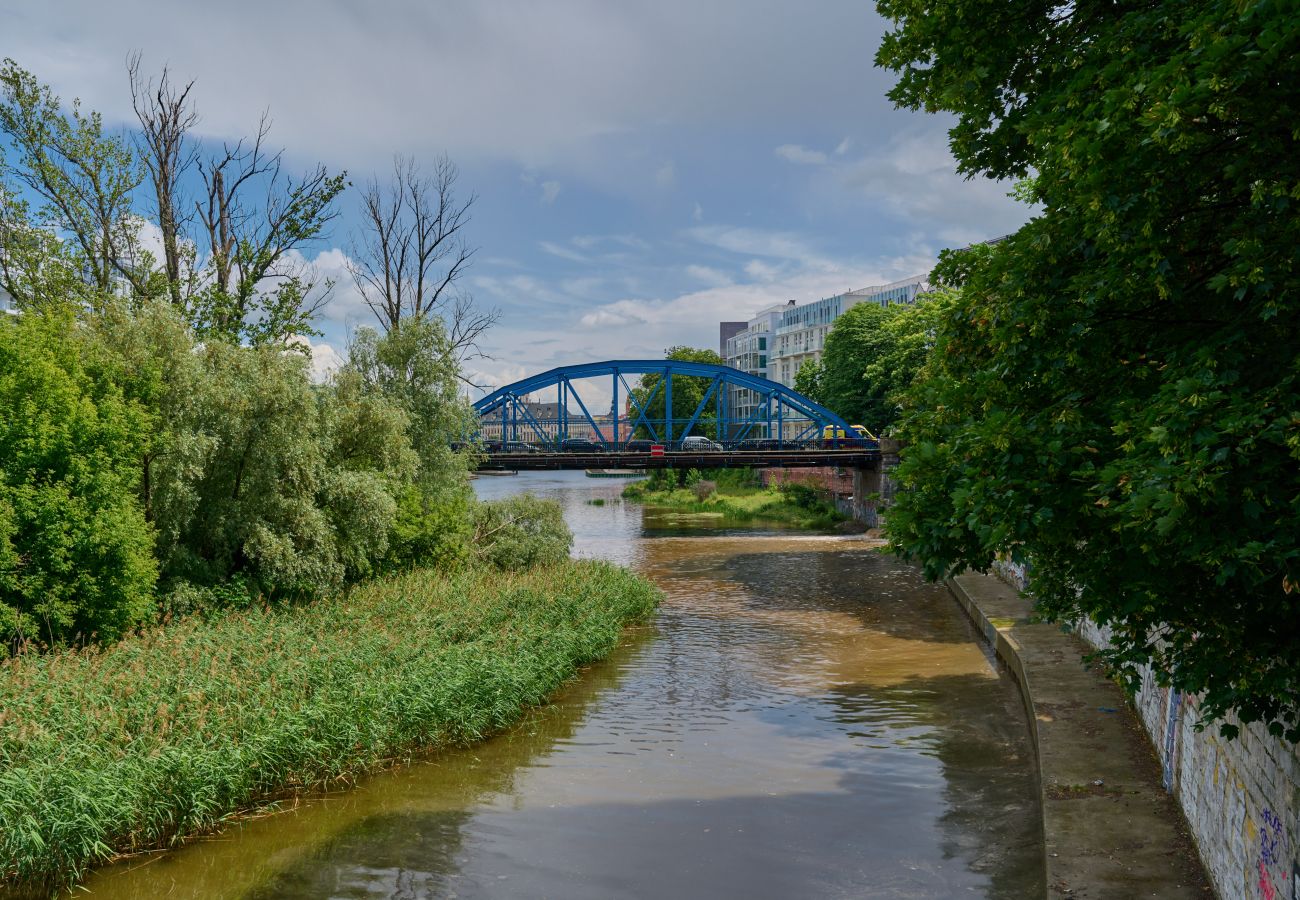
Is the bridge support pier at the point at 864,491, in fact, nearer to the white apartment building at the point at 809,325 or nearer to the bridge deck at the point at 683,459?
the bridge deck at the point at 683,459

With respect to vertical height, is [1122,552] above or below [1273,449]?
below

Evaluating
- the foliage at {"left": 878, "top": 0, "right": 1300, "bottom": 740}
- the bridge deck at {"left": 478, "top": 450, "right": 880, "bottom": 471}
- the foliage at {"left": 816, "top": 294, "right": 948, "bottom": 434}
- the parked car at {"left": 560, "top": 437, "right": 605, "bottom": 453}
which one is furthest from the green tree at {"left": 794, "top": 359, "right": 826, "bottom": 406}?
the foliage at {"left": 878, "top": 0, "right": 1300, "bottom": 740}

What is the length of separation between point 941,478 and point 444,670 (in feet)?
29.9

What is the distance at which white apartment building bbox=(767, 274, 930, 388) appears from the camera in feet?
352

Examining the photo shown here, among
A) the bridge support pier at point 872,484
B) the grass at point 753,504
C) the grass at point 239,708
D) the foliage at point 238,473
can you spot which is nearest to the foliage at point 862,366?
the bridge support pier at point 872,484

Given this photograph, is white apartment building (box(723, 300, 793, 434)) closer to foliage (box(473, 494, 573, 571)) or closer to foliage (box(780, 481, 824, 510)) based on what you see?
foliage (box(780, 481, 824, 510))

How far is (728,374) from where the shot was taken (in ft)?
186

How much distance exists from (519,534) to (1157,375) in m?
22.3

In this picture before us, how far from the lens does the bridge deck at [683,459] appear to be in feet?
148

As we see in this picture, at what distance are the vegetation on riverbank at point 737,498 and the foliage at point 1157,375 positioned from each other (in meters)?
43.1

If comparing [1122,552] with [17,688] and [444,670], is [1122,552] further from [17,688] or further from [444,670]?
[17,688]

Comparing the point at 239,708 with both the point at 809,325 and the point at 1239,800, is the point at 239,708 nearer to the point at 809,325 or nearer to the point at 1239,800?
the point at 1239,800

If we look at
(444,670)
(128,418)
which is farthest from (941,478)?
(128,418)

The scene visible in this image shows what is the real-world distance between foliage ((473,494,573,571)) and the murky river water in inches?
295
